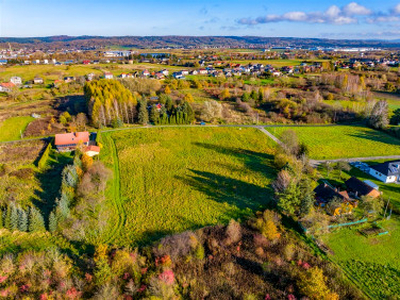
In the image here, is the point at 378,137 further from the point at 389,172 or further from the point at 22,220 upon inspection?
the point at 22,220

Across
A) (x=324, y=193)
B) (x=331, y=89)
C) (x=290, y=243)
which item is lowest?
(x=290, y=243)

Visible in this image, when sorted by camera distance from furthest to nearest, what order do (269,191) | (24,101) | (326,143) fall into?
(24,101) → (326,143) → (269,191)

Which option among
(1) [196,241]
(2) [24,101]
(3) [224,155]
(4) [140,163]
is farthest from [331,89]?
(2) [24,101]

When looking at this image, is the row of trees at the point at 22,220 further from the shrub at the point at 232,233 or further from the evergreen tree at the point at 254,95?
the evergreen tree at the point at 254,95

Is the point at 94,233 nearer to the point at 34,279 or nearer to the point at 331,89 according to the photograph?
the point at 34,279

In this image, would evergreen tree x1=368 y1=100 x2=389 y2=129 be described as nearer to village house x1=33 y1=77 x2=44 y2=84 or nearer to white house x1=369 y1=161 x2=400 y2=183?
white house x1=369 y1=161 x2=400 y2=183

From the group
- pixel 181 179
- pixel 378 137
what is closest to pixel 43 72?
pixel 181 179

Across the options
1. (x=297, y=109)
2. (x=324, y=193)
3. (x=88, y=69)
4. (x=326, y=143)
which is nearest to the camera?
(x=324, y=193)

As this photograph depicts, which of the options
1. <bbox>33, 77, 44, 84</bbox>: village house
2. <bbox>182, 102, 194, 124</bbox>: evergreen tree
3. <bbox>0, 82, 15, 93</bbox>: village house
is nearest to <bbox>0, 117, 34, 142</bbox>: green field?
<bbox>0, 82, 15, 93</bbox>: village house

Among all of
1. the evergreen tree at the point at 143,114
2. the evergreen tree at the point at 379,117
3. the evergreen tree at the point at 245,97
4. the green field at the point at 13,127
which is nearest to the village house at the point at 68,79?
the green field at the point at 13,127
